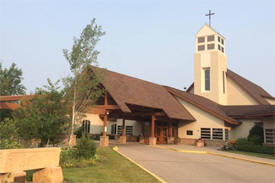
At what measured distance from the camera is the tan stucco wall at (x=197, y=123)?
1130 inches

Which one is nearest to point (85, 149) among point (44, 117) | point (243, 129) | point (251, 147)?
point (44, 117)

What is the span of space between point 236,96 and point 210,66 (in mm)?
5832

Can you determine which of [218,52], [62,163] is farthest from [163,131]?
[62,163]

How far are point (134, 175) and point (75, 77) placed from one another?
6.98 m

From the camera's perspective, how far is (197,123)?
29.4 meters

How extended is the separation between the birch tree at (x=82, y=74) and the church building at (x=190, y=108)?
4.97ft

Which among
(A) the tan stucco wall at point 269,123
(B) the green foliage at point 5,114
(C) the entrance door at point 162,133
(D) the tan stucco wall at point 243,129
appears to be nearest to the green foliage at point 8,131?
(B) the green foliage at point 5,114

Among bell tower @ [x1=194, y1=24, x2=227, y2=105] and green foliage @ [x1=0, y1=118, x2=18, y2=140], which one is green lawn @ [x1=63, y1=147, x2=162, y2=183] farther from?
bell tower @ [x1=194, y1=24, x2=227, y2=105]

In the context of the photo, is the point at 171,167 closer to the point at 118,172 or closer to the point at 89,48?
the point at 118,172

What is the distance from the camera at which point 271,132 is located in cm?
2441

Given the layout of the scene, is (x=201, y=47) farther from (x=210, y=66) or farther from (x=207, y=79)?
(x=207, y=79)

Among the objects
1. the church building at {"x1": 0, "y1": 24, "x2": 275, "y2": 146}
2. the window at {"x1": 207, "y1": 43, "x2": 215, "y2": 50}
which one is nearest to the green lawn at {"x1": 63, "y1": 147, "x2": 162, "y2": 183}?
the church building at {"x1": 0, "y1": 24, "x2": 275, "y2": 146}

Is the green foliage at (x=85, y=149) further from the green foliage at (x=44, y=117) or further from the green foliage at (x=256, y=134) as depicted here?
the green foliage at (x=256, y=134)

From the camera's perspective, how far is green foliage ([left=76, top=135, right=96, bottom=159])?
12484mm
